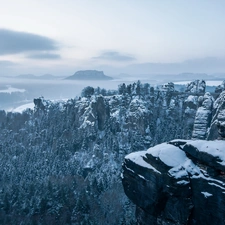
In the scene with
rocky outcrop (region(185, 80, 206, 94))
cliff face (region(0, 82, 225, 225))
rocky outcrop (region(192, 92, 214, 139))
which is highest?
rocky outcrop (region(185, 80, 206, 94))

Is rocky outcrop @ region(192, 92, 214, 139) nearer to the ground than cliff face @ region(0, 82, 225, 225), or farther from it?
farther from it

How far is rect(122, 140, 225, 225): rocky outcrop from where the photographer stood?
63.4 ft

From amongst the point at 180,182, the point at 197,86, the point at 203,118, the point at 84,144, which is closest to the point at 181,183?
the point at 180,182

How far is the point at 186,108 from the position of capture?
114 meters

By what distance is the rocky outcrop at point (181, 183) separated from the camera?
63.4 ft

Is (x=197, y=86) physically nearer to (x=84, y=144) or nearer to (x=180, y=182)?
(x=84, y=144)

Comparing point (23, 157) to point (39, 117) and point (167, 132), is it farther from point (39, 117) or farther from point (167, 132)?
point (167, 132)

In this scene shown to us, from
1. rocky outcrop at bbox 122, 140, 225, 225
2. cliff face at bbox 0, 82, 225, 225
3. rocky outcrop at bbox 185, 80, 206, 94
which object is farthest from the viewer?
rocky outcrop at bbox 185, 80, 206, 94

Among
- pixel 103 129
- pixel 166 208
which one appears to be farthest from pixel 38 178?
pixel 166 208

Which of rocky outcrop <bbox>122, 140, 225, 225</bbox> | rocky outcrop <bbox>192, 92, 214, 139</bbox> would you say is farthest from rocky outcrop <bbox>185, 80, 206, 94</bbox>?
rocky outcrop <bbox>122, 140, 225, 225</bbox>

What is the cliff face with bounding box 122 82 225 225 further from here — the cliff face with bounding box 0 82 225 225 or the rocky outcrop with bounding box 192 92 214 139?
the cliff face with bounding box 0 82 225 225

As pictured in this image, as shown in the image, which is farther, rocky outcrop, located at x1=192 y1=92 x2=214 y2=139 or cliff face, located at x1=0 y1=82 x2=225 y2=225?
cliff face, located at x1=0 y1=82 x2=225 y2=225

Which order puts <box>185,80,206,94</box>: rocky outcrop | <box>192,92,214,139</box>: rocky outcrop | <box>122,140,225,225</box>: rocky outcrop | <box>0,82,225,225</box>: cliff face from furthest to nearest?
<box>185,80,206,94</box>: rocky outcrop < <box>0,82,225,225</box>: cliff face < <box>192,92,214,139</box>: rocky outcrop < <box>122,140,225,225</box>: rocky outcrop

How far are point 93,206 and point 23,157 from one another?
185ft
